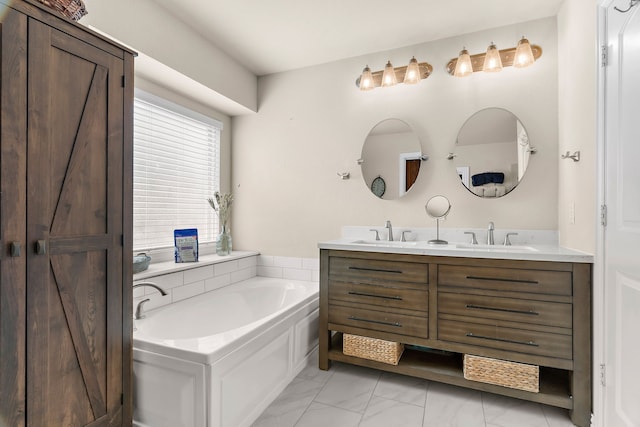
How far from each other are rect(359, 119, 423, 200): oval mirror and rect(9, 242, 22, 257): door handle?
2.30 metres

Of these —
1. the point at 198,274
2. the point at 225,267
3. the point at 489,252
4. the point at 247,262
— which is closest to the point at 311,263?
the point at 247,262

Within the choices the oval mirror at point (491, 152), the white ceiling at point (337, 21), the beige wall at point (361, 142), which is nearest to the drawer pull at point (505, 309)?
the beige wall at point (361, 142)

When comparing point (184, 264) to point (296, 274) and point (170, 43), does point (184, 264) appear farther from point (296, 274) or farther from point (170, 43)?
point (170, 43)

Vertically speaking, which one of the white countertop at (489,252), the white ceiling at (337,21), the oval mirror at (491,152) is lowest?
the white countertop at (489,252)

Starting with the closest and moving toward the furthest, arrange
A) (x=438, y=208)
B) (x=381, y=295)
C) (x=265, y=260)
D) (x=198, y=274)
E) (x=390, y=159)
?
(x=381, y=295) → (x=438, y=208) → (x=198, y=274) → (x=390, y=159) → (x=265, y=260)

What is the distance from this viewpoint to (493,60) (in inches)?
92.2

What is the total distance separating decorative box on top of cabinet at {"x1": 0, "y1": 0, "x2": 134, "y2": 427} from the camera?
3.81 feet

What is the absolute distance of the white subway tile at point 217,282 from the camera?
9.02 feet

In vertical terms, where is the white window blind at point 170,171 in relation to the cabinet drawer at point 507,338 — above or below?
above

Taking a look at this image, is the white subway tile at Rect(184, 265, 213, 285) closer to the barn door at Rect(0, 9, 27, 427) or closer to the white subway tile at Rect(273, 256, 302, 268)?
the white subway tile at Rect(273, 256, 302, 268)

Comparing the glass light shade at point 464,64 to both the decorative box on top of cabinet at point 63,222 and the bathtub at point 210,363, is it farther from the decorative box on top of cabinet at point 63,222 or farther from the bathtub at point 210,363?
the decorative box on top of cabinet at point 63,222

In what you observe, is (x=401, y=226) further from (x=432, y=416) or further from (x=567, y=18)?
(x=567, y=18)

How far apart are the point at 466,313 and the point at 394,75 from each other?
192 cm

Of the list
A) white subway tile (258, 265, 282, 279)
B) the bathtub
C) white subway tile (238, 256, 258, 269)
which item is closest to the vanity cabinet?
the bathtub
